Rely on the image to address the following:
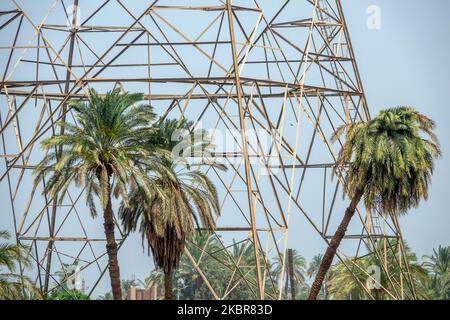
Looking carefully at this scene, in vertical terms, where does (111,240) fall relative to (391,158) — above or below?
below

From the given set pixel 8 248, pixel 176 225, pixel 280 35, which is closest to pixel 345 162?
pixel 280 35

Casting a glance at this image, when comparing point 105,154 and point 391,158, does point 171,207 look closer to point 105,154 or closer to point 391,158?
point 105,154

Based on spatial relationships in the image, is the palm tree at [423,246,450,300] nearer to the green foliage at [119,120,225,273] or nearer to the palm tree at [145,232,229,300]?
the palm tree at [145,232,229,300]

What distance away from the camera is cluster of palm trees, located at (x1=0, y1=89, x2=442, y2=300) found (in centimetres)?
4050

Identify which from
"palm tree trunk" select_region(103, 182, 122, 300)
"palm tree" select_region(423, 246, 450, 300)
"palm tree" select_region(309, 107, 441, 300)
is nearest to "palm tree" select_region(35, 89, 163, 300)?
"palm tree trunk" select_region(103, 182, 122, 300)

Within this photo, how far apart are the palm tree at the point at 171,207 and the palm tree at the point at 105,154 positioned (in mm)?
1587

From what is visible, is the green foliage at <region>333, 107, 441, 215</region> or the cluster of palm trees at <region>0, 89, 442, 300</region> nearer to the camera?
the cluster of palm trees at <region>0, 89, 442, 300</region>

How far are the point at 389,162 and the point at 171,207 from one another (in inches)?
423

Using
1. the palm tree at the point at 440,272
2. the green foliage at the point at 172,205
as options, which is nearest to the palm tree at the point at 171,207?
the green foliage at the point at 172,205

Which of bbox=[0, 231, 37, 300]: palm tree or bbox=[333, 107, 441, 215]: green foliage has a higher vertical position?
bbox=[333, 107, 441, 215]: green foliage

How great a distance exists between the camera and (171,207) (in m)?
42.9

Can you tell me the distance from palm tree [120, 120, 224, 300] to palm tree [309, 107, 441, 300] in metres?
6.99

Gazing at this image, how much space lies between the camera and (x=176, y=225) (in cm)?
4294

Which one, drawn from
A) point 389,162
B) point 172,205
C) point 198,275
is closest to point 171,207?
point 172,205
